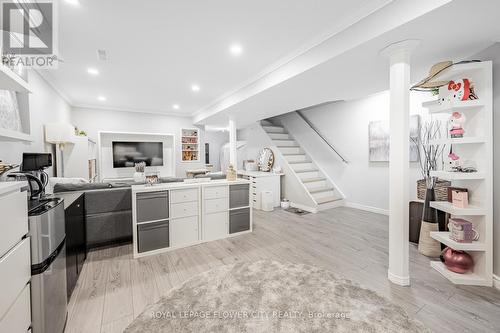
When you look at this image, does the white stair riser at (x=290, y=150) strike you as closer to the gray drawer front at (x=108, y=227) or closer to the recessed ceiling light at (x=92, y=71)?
the gray drawer front at (x=108, y=227)

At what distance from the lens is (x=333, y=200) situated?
494 centimetres

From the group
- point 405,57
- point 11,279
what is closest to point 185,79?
point 405,57

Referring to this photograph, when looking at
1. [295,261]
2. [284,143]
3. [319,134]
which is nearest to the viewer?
[295,261]

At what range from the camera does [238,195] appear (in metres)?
3.34

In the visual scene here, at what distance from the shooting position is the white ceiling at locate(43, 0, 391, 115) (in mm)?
1888

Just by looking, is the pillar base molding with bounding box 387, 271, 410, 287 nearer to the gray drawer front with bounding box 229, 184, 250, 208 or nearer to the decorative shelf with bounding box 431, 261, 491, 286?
the decorative shelf with bounding box 431, 261, 491, 286

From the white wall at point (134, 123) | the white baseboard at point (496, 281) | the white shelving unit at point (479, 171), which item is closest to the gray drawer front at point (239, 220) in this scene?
the white shelving unit at point (479, 171)

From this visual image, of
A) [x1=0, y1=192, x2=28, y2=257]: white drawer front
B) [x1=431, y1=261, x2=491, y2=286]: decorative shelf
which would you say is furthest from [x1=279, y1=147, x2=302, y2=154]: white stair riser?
[x1=0, y1=192, x2=28, y2=257]: white drawer front

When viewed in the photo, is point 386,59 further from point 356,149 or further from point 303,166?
point 303,166

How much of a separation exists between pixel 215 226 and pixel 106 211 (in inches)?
58.2

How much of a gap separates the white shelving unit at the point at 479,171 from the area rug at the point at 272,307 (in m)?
1.09

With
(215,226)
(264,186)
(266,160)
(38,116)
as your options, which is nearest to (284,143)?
(266,160)

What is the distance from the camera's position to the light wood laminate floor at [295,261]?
1.62 meters

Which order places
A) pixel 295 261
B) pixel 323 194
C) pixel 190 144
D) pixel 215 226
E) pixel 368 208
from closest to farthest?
1. pixel 295 261
2. pixel 215 226
3. pixel 368 208
4. pixel 323 194
5. pixel 190 144
